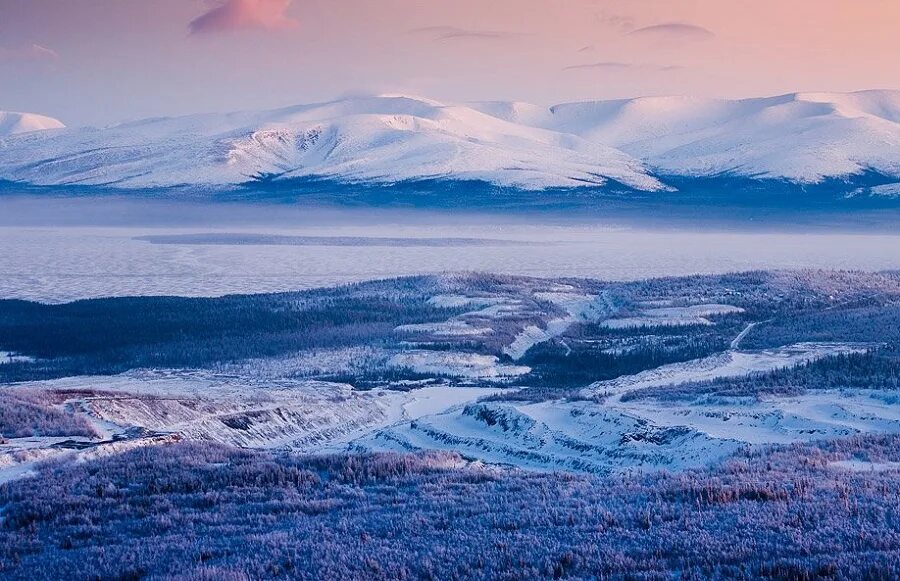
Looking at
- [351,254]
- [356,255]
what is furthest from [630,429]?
[351,254]

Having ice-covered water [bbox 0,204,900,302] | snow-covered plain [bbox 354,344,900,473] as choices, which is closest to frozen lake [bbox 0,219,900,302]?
ice-covered water [bbox 0,204,900,302]

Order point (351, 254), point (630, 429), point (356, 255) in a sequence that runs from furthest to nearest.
Answer: point (351, 254) → point (356, 255) → point (630, 429)

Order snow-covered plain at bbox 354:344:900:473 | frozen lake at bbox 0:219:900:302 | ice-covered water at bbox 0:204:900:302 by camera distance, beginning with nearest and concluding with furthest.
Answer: snow-covered plain at bbox 354:344:900:473 → ice-covered water at bbox 0:204:900:302 → frozen lake at bbox 0:219:900:302

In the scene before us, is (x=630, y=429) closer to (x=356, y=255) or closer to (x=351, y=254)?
(x=356, y=255)

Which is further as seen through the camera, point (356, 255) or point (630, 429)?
point (356, 255)

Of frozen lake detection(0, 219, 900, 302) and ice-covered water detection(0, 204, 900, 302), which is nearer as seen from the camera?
ice-covered water detection(0, 204, 900, 302)

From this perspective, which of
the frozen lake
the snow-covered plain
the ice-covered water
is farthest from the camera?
the frozen lake

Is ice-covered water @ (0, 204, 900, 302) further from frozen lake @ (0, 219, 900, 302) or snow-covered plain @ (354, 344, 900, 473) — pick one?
snow-covered plain @ (354, 344, 900, 473)

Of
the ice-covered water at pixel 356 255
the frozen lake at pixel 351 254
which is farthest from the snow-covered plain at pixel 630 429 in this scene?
the frozen lake at pixel 351 254

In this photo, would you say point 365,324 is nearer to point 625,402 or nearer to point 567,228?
point 625,402

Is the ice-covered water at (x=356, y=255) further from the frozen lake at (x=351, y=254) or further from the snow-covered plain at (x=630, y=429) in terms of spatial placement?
the snow-covered plain at (x=630, y=429)
